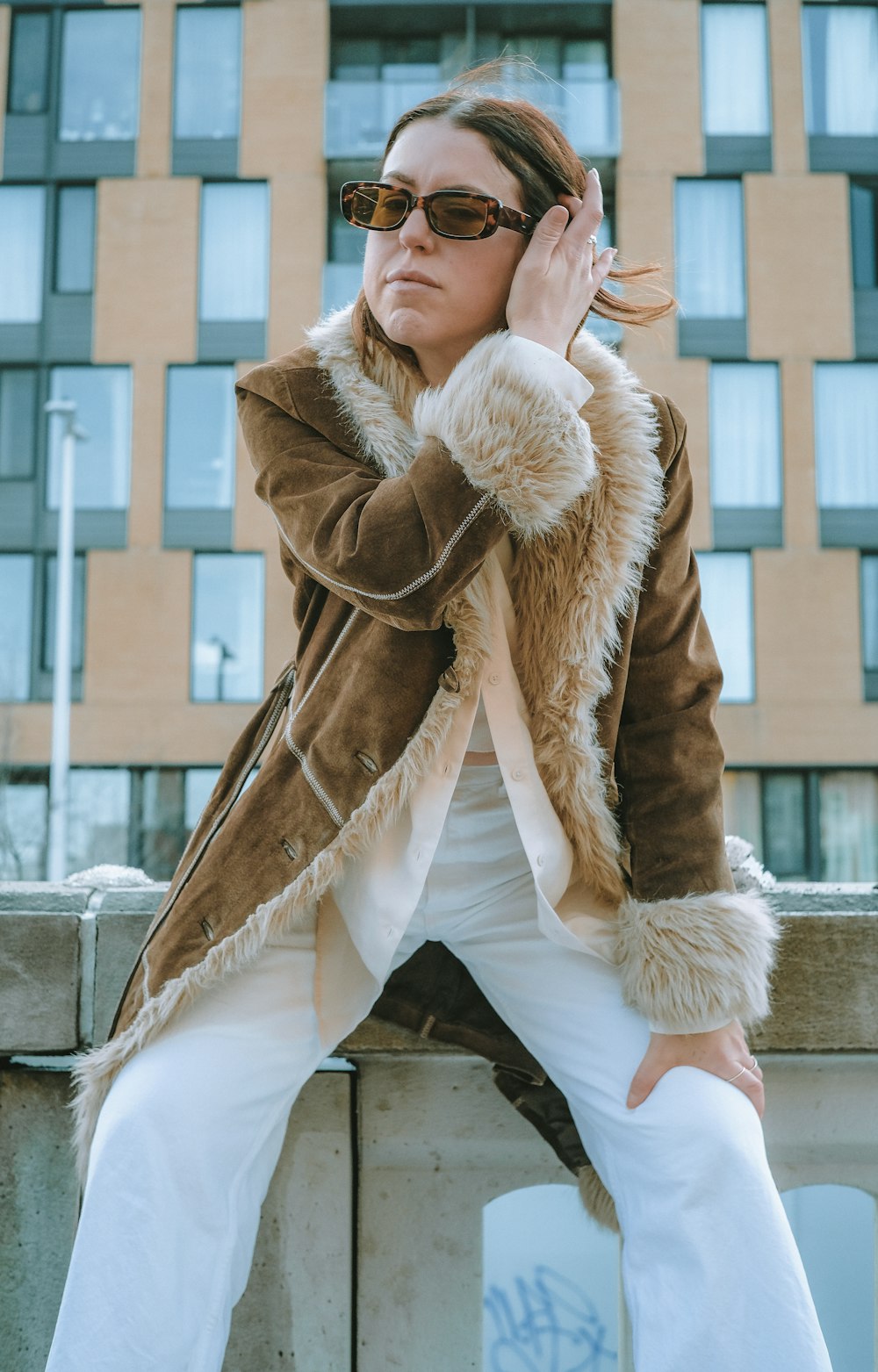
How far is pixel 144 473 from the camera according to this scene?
20000mm

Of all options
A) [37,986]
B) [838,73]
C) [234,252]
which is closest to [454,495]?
[37,986]

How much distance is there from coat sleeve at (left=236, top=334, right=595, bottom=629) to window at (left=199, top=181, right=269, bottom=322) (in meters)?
19.3

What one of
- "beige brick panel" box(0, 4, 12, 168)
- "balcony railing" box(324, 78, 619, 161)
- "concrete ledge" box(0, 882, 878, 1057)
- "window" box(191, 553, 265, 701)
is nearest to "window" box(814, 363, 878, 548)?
"balcony railing" box(324, 78, 619, 161)

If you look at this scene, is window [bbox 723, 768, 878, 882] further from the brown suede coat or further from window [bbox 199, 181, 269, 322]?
the brown suede coat

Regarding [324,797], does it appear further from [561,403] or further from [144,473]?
[144,473]

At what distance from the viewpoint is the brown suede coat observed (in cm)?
179

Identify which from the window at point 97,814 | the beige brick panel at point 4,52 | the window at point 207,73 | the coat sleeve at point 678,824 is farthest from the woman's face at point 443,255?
the beige brick panel at point 4,52

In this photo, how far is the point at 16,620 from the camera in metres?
20.0

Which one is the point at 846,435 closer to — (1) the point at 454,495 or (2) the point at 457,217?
(2) the point at 457,217

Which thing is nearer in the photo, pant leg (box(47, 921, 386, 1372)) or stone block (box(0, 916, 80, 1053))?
pant leg (box(47, 921, 386, 1372))

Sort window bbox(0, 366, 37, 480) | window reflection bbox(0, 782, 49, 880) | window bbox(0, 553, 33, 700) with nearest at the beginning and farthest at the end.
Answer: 1. window reflection bbox(0, 782, 49, 880)
2. window bbox(0, 553, 33, 700)
3. window bbox(0, 366, 37, 480)

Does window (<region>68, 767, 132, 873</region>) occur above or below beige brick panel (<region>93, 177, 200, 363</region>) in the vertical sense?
below

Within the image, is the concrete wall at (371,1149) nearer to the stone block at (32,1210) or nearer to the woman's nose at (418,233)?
the stone block at (32,1210)

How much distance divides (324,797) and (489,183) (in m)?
0.99
